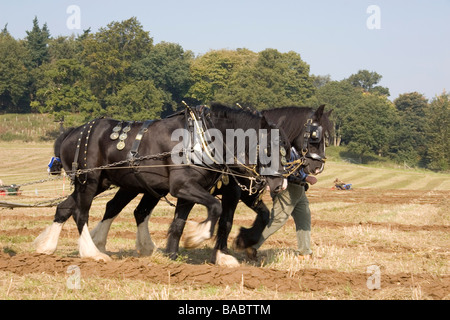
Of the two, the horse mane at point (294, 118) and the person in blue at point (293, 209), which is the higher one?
the horse mane at point (294, 118)

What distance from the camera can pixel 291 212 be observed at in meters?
9.41

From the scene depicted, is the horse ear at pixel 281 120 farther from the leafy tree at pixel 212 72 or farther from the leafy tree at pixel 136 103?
the leafy tree at pixel 212 72

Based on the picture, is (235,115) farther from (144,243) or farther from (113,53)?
(113,53)

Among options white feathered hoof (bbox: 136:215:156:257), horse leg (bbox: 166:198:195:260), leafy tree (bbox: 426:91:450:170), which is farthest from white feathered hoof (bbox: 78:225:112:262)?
leafy tree (bbox: 426:91:450:170)

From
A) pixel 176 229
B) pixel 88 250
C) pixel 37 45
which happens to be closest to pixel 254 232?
pixel 176 229

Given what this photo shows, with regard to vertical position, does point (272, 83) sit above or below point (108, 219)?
above

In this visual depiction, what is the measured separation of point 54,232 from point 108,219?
1.05 meters

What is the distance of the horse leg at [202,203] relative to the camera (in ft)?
26.4

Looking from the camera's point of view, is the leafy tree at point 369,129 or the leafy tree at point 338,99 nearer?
the leafy tree at point 369,129

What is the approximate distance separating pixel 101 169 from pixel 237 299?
402cm

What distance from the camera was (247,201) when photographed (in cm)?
983

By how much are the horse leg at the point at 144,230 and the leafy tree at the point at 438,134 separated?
6083 centimetres

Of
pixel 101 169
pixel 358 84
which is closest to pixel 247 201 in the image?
pixel 101 169
